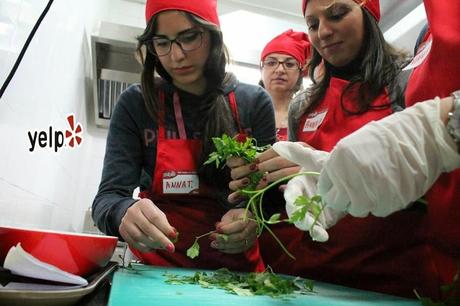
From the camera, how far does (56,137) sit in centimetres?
166

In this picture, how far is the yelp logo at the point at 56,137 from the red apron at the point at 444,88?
Result: 1.07m

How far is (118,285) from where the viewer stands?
2.20ft

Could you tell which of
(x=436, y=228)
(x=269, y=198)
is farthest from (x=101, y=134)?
(x=436, y=228)

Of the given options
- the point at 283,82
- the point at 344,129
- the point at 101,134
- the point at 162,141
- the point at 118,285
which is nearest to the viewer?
the point at 118,285

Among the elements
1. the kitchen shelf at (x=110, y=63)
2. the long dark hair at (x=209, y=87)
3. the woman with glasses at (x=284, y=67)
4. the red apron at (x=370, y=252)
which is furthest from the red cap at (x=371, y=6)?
the kitchen shelf at (x=110, y=63)

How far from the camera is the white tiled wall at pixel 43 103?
92cm

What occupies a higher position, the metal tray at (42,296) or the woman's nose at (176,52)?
the woman's nose at (176,52)

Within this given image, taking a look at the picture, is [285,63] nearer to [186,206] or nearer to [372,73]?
[372,73]

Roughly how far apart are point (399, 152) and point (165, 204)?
0.79 m

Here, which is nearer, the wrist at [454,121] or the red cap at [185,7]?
the wrist at [454,121]

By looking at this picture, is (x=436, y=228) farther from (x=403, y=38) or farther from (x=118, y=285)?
(x=403, y=38)

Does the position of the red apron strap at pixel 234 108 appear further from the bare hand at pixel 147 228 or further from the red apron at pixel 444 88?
the red apron at pixel 444 88

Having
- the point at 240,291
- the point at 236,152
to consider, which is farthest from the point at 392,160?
the point at 236,152

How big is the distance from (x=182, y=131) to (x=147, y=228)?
44 cm
